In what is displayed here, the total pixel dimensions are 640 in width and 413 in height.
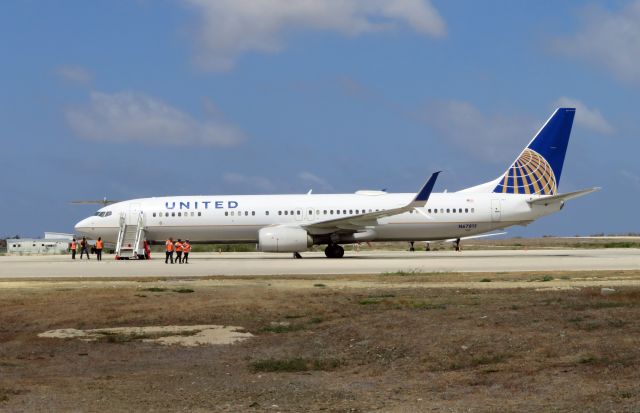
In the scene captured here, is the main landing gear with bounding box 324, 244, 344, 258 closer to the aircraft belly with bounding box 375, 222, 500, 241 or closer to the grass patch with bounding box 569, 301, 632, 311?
the aircraft belly with bounding box 375, 222, 500, 241

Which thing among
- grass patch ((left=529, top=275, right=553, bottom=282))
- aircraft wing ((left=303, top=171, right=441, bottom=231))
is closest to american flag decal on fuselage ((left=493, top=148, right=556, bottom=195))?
aircraft wing ((left=303, top=171, right=441, bottom=231))

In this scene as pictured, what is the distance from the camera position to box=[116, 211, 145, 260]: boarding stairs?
46156 mm

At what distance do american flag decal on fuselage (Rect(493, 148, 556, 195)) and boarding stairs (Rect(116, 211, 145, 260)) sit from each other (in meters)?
18.5

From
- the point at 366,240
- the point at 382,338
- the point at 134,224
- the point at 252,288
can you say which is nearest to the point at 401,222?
the point at 366,240

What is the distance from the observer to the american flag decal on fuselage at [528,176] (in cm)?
4753

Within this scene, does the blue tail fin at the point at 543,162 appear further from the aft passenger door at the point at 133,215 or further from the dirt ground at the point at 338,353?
the dirt ground at the point at 338,353

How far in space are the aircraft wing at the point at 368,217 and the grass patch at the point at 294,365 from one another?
3047 cm

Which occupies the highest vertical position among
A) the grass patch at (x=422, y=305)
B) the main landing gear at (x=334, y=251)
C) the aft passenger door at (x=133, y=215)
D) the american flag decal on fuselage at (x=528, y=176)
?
the american flag decal on fuselage at (x=528, y=176)

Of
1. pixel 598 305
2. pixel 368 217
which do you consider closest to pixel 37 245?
pixel 368 217

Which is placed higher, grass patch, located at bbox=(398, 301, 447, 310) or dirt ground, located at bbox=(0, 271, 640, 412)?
grass patch, located at bbox=(398, 301, 447, 310)

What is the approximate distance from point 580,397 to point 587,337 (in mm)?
3661

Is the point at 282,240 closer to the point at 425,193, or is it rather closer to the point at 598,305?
the point at 425,193

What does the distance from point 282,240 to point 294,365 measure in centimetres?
3169

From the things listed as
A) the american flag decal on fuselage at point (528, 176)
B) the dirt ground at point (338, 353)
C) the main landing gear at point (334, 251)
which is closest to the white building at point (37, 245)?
the main landing gear at point (334, 251)
